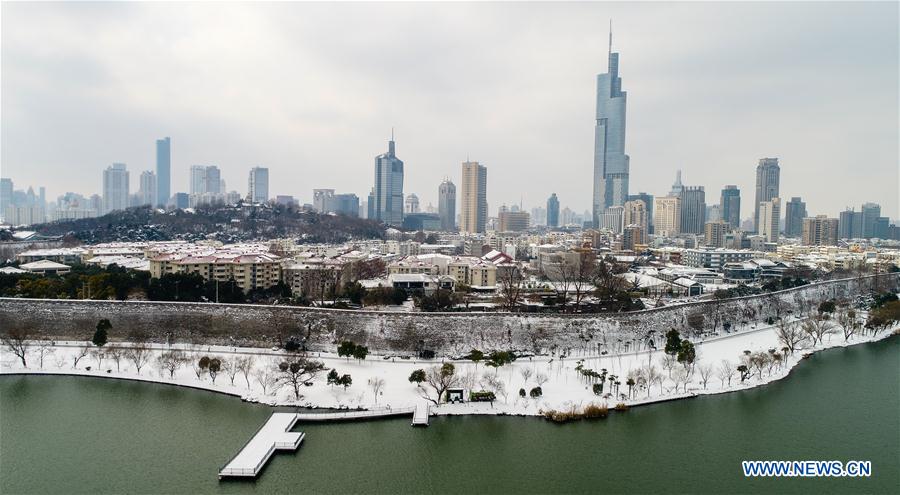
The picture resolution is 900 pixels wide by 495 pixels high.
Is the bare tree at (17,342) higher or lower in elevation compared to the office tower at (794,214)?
lower

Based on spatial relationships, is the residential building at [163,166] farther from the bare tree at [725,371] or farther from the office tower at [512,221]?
the bare tree at [725,371]

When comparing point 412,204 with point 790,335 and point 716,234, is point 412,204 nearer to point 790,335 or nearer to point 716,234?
point 716,234

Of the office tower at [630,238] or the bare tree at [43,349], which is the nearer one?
the bare tree at [43,349]

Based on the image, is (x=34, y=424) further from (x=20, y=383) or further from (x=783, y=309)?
(x=783, y=309)

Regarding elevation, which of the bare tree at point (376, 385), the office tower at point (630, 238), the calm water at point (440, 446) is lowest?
the calm water at point (440, 446)

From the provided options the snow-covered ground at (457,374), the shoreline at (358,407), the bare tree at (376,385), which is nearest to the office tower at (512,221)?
the snow-covered ground at (457,374)

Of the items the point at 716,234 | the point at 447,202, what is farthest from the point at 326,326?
the point at 447,202

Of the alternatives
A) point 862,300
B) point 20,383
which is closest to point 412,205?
point 862,300
